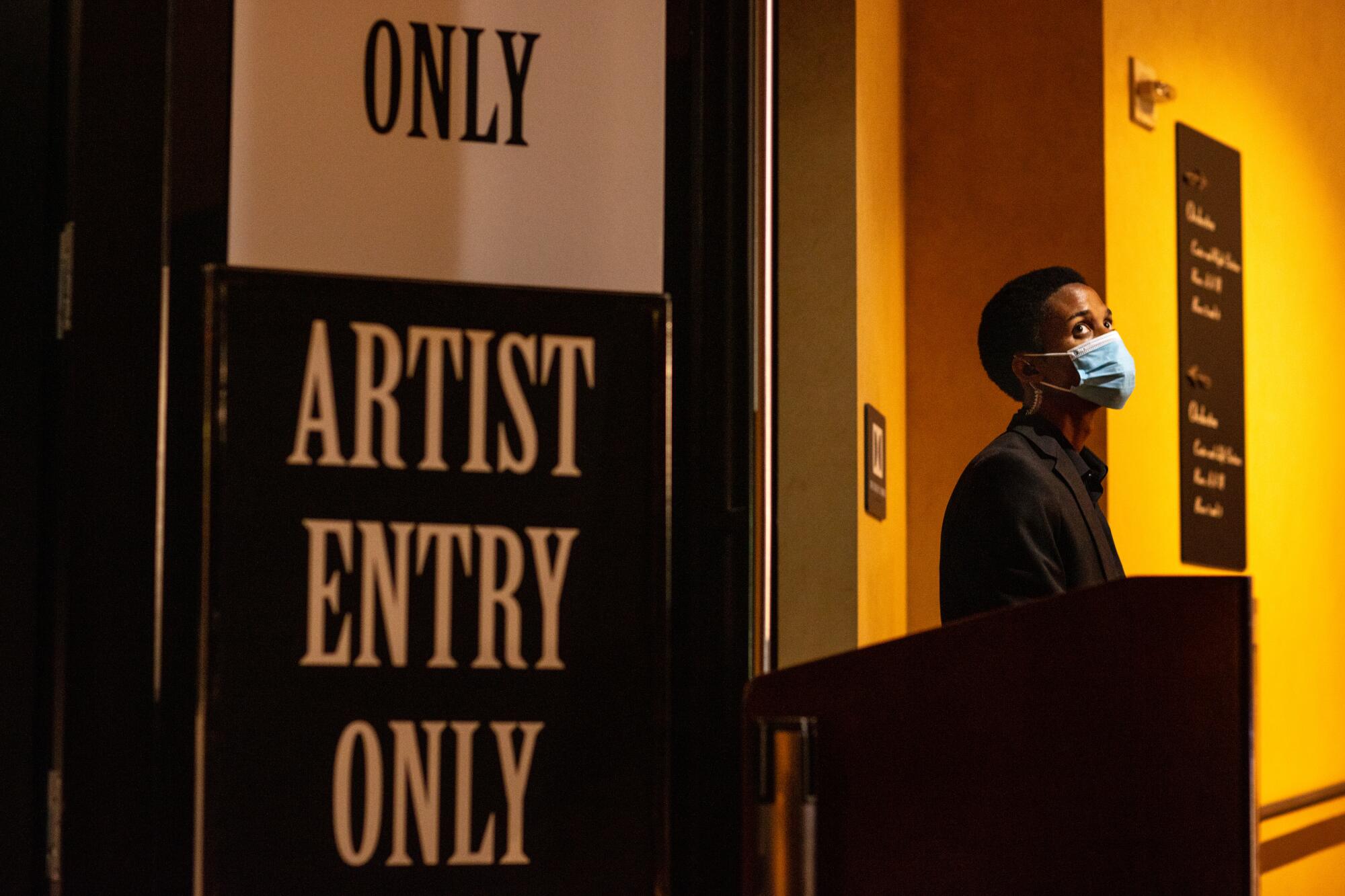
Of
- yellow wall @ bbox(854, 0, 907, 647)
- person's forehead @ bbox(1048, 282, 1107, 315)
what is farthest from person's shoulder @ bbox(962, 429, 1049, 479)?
yellow wall @ bbox(854, 0, 907, 647)

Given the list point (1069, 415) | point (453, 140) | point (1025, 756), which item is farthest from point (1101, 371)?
point (1025, 756)

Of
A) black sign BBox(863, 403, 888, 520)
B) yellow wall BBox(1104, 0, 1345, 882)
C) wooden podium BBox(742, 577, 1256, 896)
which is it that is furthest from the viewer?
yellow wall BBox(1104, 0, 1345, 882)

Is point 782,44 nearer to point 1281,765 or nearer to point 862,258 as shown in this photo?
point 862,258

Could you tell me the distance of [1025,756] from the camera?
0.83 metres

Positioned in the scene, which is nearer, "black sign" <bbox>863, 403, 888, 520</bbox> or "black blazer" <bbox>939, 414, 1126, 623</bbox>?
"black blazer" <bbox>939, 414, 1126, 623</bbox>

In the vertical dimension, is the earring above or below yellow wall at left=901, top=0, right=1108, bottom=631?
below

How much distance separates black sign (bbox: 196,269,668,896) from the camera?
1111 millimetres

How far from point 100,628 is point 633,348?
17.4 inches

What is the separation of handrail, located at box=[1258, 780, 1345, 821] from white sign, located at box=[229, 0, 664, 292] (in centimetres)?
279

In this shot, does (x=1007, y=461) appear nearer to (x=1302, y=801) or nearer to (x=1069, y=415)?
(x=1069, y=415)

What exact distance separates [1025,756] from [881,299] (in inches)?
90.2

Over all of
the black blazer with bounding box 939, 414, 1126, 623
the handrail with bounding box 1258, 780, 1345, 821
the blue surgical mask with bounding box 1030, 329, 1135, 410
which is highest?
the blue surgical mask with bounding box 1030, 329, 1135, 410

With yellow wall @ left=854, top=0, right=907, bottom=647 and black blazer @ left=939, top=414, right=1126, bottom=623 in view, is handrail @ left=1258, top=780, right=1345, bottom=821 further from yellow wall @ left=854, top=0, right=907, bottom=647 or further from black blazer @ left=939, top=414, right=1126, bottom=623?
black blazer @ left=939, top=414, right=1126, bottom=623

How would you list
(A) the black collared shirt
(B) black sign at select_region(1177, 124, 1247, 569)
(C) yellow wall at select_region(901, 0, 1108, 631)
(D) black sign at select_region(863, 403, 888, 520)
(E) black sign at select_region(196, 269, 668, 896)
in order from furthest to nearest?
(B) black sign at select_region(1177, 124, 1247, 569) < (C) yellow wall at select_region(901, 0, 1108, 631) < (D) black sign at select_region(863, 403, 888, 520) < (A) the black collared shirt < (E) black sign at select_region(196, 269, 668, 896)
